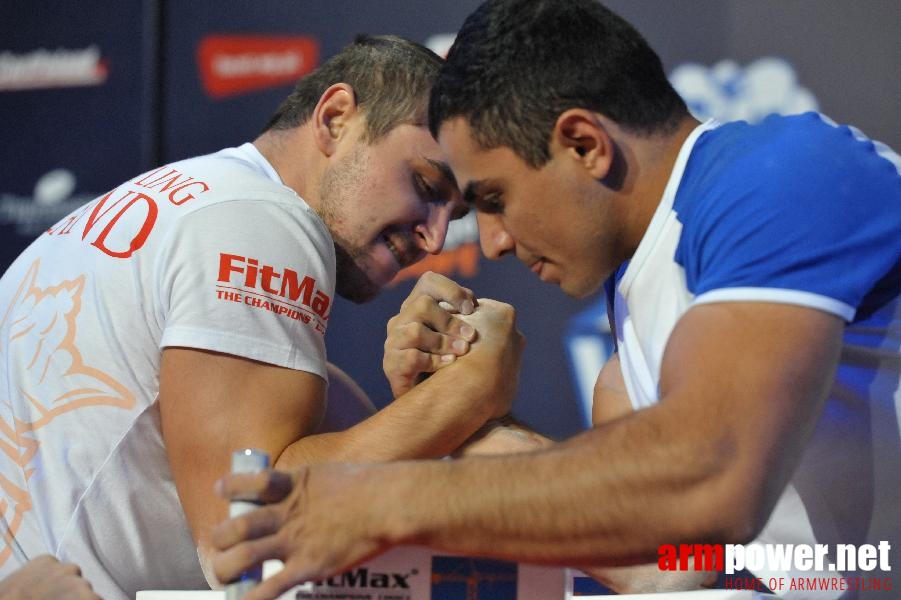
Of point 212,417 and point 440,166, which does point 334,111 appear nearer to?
point 440,166

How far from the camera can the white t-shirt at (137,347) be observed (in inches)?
57.4

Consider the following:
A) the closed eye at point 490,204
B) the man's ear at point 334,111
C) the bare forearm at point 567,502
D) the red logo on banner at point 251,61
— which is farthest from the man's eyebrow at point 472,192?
the red logo on banner at point 251,61

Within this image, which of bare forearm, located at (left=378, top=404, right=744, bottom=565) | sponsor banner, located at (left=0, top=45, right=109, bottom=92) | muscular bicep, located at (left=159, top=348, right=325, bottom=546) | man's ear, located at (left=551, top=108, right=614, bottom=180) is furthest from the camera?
sponsor banner, located at (left=0, top=45, right=109, bottom=92)

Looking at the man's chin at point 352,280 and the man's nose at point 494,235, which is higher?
the man's chin at point 352,280

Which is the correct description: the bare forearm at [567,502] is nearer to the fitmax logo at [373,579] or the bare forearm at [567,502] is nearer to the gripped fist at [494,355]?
the fitmax logo at [373,579]

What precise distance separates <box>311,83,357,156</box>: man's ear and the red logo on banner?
0.92m

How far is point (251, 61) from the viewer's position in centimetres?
277

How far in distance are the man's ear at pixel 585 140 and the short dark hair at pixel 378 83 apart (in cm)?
59

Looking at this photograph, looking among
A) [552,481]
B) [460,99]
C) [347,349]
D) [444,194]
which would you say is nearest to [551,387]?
[347,349]

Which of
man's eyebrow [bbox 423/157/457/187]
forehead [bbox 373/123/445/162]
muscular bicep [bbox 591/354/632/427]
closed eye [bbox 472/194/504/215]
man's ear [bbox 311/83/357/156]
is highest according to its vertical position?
man's ear [bbox 311/83/357/156]

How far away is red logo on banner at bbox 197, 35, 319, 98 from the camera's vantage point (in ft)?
8.99

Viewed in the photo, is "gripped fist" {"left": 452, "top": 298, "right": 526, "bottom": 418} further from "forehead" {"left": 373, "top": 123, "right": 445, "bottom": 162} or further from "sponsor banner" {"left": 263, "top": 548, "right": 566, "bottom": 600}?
"sponsor banner" {"left": 263, "top": 548, "right": 566, "bottom": 600}

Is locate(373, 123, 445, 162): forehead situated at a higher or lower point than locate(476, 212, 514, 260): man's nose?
higher

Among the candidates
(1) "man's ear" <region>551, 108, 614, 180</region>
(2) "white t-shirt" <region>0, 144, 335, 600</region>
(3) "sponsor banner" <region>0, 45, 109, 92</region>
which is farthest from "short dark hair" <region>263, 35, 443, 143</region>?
(3) "sponsor banner" <region>0, 45, 109, 92</region>
